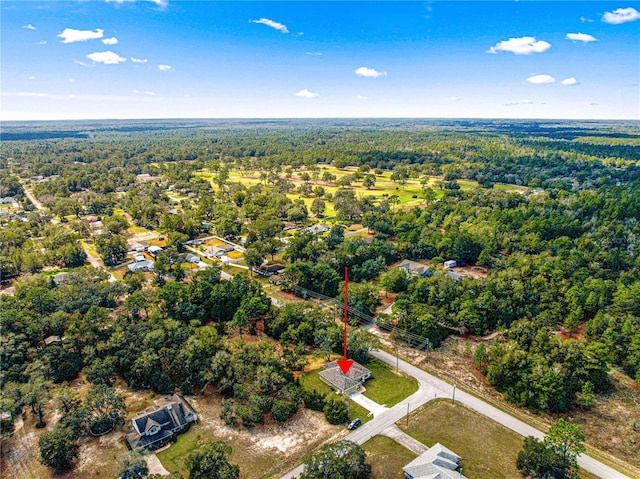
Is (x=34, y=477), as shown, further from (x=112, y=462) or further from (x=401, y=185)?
(x=401, y=185)

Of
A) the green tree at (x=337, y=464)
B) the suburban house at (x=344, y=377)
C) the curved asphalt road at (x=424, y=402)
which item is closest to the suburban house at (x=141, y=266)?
the suburban house at (x=344, y=377)

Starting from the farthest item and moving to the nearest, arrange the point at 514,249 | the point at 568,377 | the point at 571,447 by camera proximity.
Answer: the point at 514,249, the point at 568,377, the point at 571,447

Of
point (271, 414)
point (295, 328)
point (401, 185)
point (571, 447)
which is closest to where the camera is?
point (571, 447)

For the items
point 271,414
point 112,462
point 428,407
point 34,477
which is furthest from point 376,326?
point 34,477

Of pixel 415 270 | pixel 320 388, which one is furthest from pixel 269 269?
pixel 320 388

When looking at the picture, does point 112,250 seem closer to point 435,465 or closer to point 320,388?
point 320,388
